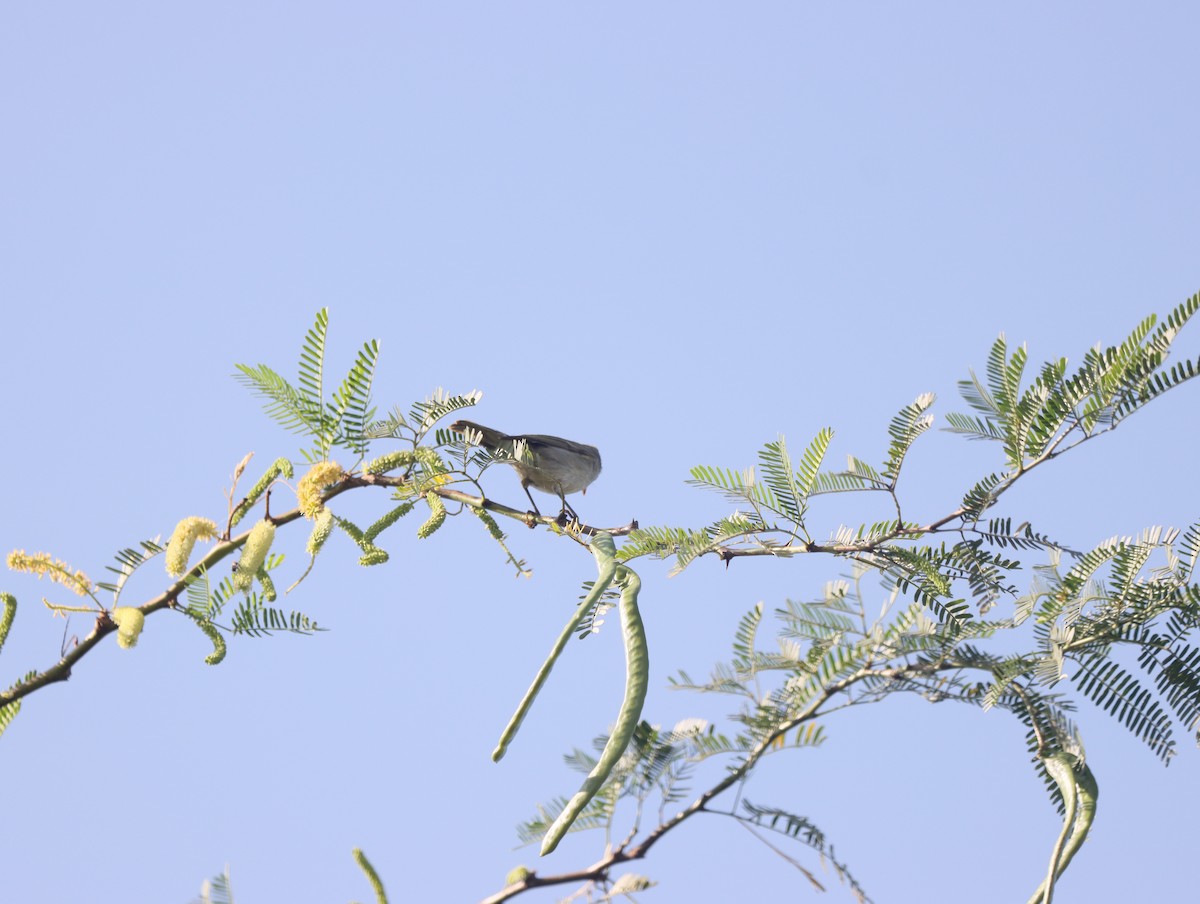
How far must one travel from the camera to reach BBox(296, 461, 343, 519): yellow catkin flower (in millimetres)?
3170

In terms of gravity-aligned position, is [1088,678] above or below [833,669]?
above

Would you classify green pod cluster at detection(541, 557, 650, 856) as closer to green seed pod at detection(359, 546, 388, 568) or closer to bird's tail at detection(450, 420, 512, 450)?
green seed pod at detection(359, 546, 388, 568)

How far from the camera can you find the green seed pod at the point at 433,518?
3.40 metres

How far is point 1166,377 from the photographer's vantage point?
11.5 feet

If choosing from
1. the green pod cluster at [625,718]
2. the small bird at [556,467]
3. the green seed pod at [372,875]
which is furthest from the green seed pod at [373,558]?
the small bird at [556,467]

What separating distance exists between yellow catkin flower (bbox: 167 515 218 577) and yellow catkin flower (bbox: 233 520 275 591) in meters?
0.12

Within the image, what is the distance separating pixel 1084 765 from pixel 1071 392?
3.79 feet

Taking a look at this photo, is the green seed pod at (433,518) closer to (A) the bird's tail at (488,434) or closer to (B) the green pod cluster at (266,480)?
(B) the green pod cluster at (266,480)

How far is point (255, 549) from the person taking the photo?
10.2 feet

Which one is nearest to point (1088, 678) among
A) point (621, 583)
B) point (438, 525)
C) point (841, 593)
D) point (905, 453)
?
point (841, 593)

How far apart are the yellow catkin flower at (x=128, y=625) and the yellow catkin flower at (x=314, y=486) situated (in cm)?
46

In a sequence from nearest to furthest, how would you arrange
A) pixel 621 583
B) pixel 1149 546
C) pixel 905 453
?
pixel 621 583
pixel 1149 546
pixel 905 453

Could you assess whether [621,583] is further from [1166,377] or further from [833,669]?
[1166,377]

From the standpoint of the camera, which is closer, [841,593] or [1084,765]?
[1084,765]
